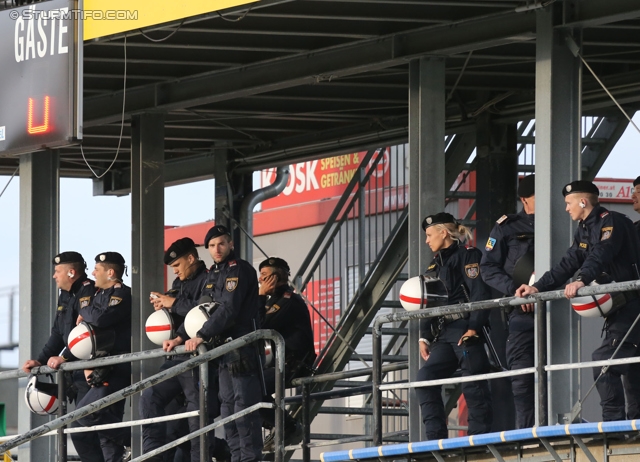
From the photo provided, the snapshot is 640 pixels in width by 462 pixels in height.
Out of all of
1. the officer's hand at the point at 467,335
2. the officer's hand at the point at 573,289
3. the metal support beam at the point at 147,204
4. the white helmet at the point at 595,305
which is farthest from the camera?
the metal support beam at the point at 147,204

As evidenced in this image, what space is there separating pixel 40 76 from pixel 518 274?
14.2 ft

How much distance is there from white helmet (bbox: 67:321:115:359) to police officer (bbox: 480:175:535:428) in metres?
3.72

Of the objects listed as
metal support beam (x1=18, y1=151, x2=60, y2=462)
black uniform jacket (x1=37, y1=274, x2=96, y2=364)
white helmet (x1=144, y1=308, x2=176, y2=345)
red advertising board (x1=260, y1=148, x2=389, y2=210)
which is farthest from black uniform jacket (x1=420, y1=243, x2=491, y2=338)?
red advertising board (x1=260, y1=148, x2=389, y2=210)

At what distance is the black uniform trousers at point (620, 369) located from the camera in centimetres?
984

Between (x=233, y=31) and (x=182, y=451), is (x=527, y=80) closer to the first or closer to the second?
(x=233, y=31)

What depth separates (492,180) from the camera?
593 inches

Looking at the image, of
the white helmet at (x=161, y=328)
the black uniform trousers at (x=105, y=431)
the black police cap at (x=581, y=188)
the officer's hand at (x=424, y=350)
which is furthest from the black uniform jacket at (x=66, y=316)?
the black police cap at (x=581, y=188)

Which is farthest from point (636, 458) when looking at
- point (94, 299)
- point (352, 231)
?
point (352, 231)

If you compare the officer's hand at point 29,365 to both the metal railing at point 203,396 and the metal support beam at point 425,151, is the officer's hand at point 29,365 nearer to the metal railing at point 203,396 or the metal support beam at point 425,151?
the metal railing at point 203,396

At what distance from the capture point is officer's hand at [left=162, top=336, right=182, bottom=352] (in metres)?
11.6

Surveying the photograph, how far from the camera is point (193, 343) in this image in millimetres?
11438

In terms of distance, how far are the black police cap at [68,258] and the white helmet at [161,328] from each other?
1.44 metres

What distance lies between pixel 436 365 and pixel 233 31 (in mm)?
3323

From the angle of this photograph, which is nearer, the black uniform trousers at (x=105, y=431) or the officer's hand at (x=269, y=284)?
the black uniform trousers at (x=105, y=431)
